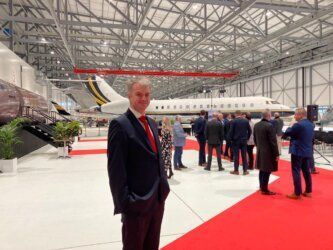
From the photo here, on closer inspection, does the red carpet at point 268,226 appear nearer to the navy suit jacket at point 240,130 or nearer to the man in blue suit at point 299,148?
the man in blue suit at point 299,148

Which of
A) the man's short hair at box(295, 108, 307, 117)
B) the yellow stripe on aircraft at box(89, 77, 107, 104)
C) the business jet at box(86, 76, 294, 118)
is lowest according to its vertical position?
the man's short hair at box(295, 108, 307, 117)

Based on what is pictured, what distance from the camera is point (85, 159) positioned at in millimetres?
9945

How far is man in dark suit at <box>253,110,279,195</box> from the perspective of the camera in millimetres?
5098

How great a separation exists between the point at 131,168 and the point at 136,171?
0.04 meters

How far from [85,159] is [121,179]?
8719 mm

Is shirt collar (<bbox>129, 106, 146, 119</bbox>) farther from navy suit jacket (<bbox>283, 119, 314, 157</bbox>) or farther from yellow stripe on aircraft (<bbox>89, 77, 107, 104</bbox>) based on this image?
yellow stripe on aircraft (<bbox>89, 77, 107, 104</bbox>)

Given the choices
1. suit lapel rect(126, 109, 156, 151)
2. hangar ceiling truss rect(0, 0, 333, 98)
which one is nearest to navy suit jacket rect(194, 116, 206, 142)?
hangar ceiling truss rect(0, 0, 333, 98)

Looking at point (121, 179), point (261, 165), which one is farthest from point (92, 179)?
point (121, 179)

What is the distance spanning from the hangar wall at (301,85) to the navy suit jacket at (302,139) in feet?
59.6

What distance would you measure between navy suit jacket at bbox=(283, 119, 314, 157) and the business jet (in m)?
13.8

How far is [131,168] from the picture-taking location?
5.83ft

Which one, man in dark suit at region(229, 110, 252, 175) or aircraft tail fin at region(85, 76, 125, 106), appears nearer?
man in dark suit at region(229, 110, 252, 175)

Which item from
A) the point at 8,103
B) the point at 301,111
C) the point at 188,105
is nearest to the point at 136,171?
the point at 301,111

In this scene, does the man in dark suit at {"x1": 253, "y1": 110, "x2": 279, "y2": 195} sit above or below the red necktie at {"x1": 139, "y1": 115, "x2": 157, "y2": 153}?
below
